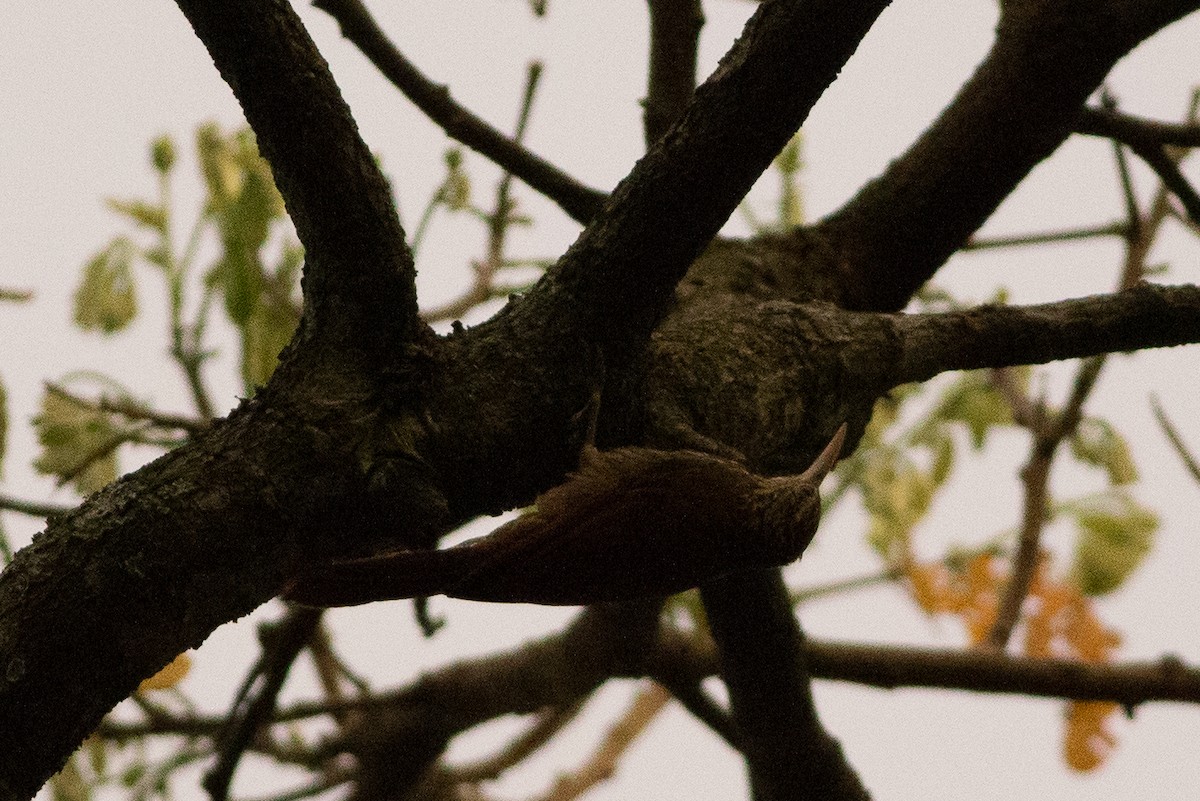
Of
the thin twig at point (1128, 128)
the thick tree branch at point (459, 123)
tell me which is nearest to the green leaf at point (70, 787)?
the thick tree branch at point (459, 123)

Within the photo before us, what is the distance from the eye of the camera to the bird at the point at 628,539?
1052mm

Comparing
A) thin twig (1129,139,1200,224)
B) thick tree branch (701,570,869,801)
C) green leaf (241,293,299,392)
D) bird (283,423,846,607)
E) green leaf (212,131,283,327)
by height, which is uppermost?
green leaf (212,131,283,327)

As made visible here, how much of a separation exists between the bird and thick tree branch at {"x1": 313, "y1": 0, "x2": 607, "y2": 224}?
0.39 m

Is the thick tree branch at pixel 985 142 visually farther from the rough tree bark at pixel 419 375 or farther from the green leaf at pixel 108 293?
the green leaf at pixel 108 293

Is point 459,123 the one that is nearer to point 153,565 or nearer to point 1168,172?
point 153,565

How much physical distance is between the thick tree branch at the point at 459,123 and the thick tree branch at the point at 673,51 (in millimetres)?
112

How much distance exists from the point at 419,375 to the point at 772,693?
0.67m

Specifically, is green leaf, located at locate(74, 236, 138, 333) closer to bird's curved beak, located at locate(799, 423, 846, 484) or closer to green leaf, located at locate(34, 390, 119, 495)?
green leaf, located at locate(34, 390, 119, 495)

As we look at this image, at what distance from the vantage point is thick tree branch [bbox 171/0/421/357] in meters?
0.85

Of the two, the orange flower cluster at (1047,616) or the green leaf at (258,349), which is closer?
the green leaf at (258,349)

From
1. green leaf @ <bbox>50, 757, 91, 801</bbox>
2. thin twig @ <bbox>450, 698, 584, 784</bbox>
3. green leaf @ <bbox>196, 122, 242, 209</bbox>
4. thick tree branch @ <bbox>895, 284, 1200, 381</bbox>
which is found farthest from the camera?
thin twig @ <bbox>450, 698, 584, 784</bbox>

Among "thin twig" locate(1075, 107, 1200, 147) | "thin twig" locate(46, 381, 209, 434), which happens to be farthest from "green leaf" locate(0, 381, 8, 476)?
"thin twig" locate(1075, 107, 1200, 147)

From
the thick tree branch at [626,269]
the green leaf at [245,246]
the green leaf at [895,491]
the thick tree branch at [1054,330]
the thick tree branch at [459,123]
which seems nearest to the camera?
the thick tree branch at [626,269]

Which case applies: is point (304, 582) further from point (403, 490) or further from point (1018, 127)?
point (1018, 127)
